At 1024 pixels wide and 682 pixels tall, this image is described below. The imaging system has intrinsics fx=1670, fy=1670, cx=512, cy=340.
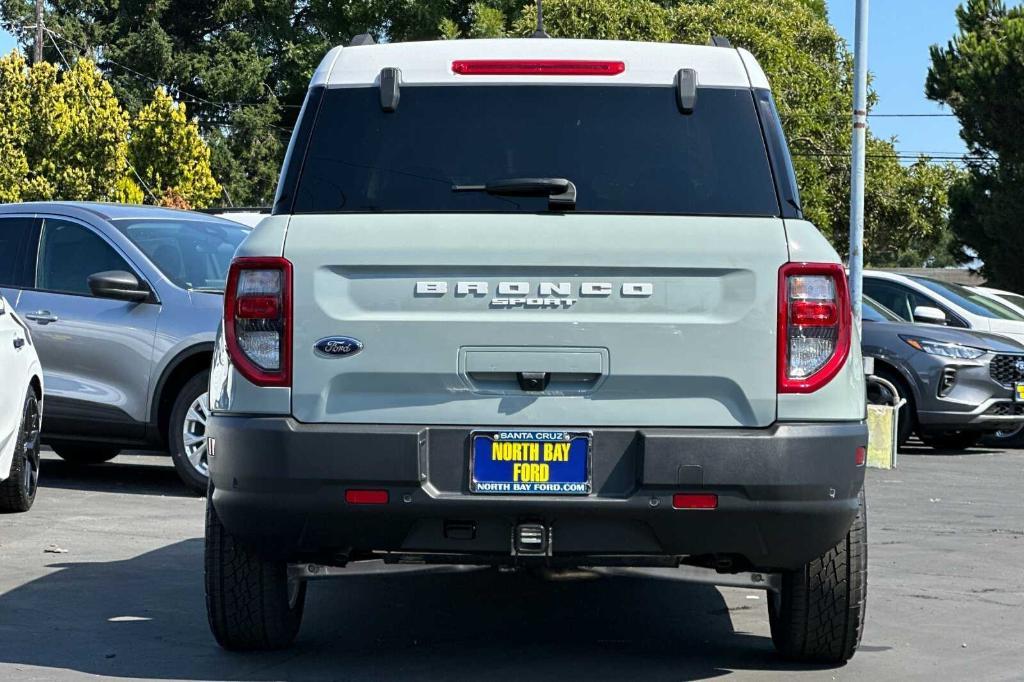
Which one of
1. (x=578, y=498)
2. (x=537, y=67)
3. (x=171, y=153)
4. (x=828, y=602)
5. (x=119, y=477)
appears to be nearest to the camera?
(x=578, y=498)

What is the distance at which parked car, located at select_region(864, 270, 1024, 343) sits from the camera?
54.2 feet

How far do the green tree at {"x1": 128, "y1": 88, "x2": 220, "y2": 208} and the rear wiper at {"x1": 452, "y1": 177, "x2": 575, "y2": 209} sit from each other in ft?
144

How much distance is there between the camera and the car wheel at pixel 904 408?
1546 centimetres

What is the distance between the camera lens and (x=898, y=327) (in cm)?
1559

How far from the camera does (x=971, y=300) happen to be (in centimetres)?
1738

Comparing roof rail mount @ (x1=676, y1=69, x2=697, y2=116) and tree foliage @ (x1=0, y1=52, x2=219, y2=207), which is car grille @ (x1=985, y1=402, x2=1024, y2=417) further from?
tree foliage @ (x1=0, y1=52, x2=219, y2=207)

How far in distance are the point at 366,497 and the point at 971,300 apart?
13.5 metres

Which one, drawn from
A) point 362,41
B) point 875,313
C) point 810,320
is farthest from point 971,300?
point 810,320

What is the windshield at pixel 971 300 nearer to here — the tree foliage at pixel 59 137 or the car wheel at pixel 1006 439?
the car wheel at pixel 1006 439

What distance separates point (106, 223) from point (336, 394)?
635cm

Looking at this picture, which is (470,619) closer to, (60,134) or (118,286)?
(118,286)

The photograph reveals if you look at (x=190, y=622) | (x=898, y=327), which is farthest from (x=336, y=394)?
(x=898, y=327)

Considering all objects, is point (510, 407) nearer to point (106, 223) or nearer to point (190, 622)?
point (190, 622)

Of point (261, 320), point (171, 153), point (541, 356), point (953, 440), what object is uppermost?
point (261, 320)
